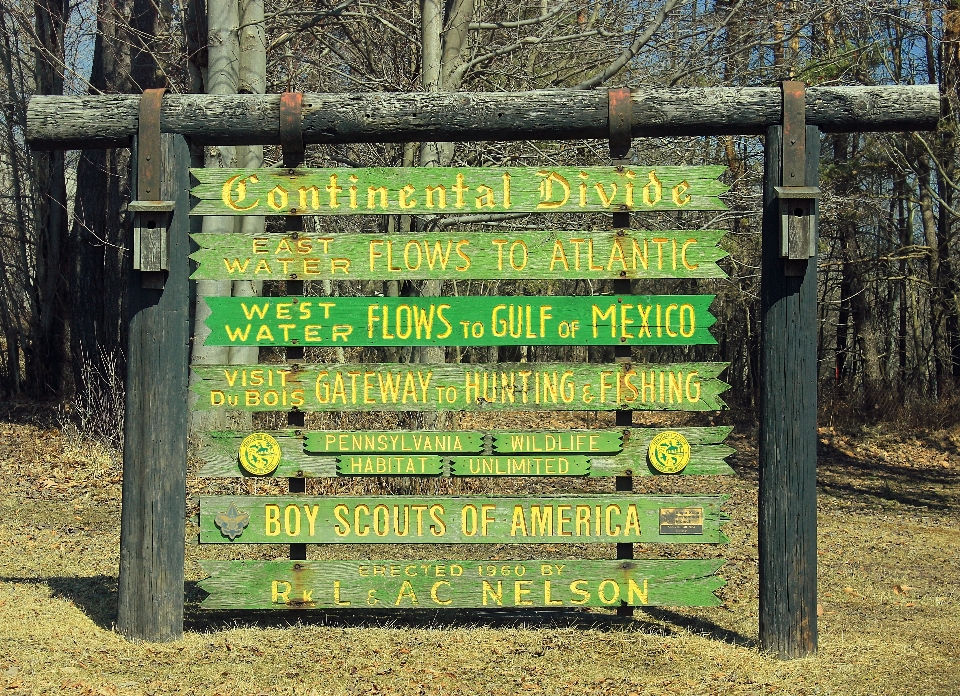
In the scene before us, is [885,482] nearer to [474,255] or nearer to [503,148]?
[503,148]

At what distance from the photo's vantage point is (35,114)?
655 cm

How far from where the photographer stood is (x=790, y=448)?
629cm

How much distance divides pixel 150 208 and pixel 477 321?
2010 mm

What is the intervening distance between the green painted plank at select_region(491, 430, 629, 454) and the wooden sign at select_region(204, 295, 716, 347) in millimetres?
546

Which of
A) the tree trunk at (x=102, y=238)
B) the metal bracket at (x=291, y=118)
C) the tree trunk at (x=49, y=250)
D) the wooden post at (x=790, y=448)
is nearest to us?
the wooden post at (x=790, y=448)

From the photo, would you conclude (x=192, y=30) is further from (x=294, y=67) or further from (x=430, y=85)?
(x=430, y=85)

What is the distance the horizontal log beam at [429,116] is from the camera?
6391 millimetres

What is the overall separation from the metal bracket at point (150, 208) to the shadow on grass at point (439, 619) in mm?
2268

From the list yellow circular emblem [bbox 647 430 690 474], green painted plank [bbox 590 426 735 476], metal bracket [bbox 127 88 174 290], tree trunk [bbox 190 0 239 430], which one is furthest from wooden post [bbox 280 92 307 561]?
tree trunk [bbox 190 0 239 430]

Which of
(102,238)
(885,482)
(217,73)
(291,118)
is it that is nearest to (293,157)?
(291,118)

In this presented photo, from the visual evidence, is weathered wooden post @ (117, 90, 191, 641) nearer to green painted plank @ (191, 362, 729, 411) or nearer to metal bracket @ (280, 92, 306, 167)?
green painted plank @ (191, 362, 729, 411)

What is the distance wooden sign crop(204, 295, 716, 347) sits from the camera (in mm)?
6496

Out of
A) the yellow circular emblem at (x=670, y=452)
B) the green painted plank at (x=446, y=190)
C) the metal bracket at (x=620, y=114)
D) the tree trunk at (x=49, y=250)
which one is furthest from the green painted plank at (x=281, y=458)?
the tree trunk at (x=49, y=250)

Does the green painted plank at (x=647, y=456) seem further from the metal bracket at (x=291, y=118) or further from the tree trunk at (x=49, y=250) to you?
the tree trunk at (x=49, y=250)
